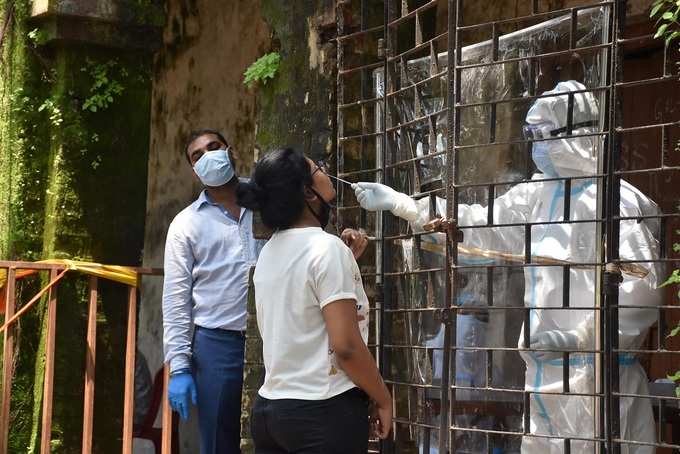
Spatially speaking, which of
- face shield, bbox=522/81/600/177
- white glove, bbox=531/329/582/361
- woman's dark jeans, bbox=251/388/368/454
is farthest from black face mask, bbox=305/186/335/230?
white glove, bbox=531/329/582/361

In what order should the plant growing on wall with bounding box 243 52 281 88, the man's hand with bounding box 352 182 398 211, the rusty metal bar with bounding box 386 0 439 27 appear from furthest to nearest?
the plant growing on wall with bounding box 243 52 281 88, the rusty metal bar with bounding box 386 0 439 27, the man's hand with bounding box 352 182 398 211

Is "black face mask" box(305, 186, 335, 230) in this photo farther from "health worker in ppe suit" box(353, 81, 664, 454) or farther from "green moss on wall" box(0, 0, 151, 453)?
"green moss on wall" box(0, 0, 151, 453)

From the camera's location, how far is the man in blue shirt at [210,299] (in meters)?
5.45

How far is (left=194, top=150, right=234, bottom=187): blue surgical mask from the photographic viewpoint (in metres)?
5.61

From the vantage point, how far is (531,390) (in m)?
4.37

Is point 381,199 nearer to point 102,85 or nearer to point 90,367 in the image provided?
point 90,367

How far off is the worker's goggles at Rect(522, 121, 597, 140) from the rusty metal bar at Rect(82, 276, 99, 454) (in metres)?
3.23

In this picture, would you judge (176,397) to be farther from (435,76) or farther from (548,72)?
(548,72)

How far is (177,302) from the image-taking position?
5543 mm

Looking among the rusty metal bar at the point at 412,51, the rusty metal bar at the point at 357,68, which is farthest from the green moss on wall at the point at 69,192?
the rusty metal bar at the point at 412,51

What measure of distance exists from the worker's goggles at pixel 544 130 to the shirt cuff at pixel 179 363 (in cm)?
189

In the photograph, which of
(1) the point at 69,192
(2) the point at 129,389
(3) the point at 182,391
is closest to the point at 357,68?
(3) the point at 182,391

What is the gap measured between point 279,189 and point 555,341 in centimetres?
111

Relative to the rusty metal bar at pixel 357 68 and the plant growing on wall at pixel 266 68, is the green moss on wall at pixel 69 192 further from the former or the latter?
the rusty metal bar at pixel 357 68
